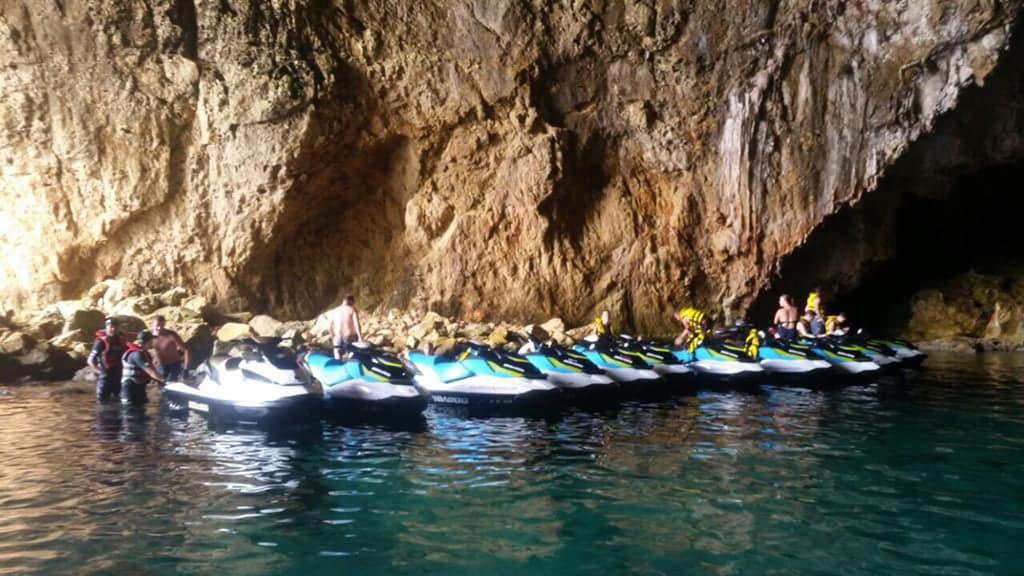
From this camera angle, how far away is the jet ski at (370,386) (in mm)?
8875

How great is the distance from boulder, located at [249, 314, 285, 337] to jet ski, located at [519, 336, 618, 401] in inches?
378

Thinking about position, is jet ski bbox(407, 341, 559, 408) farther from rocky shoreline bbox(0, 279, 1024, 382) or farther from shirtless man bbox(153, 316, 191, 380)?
rocky shoreline bbox(0, 279, 1024, 382)

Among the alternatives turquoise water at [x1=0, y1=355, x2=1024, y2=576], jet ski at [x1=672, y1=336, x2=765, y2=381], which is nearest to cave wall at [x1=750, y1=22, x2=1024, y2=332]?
jet ski at [x1=672, y1=336, x2=765, y2=381]

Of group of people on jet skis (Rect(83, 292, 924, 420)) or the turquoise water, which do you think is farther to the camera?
group of people on jet skis (Rect(83, 292, 924, 420))

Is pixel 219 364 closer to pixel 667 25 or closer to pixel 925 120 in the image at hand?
pixel 667 25

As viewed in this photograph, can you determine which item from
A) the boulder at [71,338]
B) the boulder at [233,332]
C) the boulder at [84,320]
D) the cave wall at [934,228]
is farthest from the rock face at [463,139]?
the boulder at [71,338]

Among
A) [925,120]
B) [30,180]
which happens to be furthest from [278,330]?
[925,120]

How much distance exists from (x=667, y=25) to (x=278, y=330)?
1216cm

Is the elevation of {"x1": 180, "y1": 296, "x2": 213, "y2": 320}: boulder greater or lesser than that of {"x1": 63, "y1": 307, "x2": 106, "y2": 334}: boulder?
greater

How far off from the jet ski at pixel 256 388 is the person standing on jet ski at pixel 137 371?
5.81ft

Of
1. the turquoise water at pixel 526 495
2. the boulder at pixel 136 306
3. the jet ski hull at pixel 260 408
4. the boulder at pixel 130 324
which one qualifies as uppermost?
the boulder at pixel 136 306

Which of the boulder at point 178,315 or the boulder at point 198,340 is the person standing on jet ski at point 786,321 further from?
the boulder at point 178,315

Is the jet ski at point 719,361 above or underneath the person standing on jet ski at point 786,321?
underneath

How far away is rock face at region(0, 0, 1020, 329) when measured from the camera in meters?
18.3
